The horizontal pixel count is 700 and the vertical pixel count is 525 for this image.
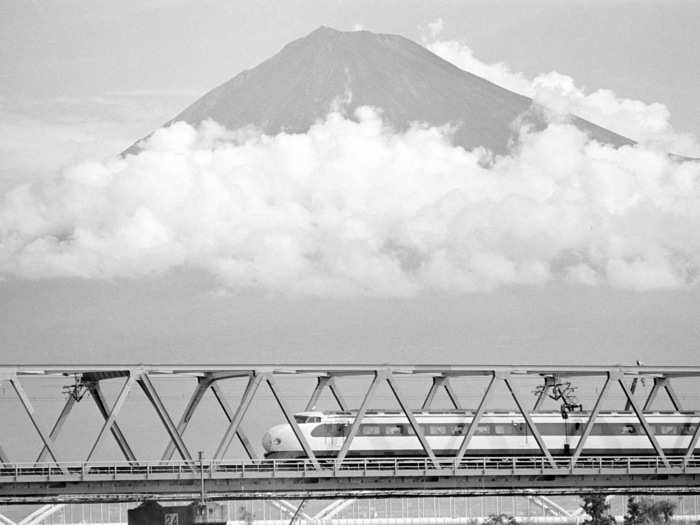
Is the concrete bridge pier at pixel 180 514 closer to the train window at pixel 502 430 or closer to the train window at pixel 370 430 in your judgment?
the train window at pixel 370 430

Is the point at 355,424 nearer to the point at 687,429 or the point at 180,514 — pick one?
the point at 180,514

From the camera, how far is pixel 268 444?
343ft

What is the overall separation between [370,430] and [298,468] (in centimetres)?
1141

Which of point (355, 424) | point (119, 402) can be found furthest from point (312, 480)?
point (119, 402)

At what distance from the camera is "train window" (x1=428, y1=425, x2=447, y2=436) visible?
10531cm

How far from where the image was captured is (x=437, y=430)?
346 feet

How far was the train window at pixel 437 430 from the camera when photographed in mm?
105312

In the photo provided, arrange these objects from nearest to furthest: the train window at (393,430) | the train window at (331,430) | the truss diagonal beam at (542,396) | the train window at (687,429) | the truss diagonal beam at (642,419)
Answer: the truss diagonal beam at (642,419) → the train window at (331,430) → the train window at (393,430) → the truss diagonal beam at (542,396) → the train window at (687,429)

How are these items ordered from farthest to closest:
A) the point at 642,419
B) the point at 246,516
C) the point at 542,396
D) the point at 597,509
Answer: the point at 246,516 < the point at 597,509 < the point at 542,396 < the point at 642,419

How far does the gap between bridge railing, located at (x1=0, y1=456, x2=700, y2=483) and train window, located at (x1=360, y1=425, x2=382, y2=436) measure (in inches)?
89.0

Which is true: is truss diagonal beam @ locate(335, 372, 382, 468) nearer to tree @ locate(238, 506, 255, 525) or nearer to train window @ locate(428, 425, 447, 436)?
train window @ locate(428, 425, 447, 436)

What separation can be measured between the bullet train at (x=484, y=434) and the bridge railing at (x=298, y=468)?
1.25 meters

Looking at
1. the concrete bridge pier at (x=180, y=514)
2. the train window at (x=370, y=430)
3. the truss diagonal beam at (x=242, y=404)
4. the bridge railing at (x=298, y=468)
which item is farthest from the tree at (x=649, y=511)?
the concrete bridge pier at (x=180, y=514)

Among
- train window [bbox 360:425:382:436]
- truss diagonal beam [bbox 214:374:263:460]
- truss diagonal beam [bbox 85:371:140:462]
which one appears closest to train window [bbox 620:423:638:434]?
train window [bbox 360:425:382:436]
